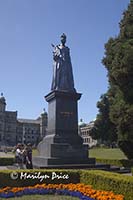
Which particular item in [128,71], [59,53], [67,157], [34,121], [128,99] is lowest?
[67,157]

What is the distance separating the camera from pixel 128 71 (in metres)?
23.3

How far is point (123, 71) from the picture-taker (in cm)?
2339

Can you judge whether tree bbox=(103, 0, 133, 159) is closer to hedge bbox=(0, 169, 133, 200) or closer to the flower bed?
hedge bbox=(0, 169, 133, 200)

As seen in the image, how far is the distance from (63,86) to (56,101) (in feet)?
5.68

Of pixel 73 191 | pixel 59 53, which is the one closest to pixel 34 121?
pixel 59 53

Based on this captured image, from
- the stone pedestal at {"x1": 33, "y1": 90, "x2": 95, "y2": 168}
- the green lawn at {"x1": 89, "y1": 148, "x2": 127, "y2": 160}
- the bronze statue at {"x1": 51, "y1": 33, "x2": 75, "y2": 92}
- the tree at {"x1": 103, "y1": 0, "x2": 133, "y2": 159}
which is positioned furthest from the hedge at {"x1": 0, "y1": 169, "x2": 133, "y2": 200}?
the green lawn at {"x1": 89, "y1": 148, "x2": 127, "y2": 160}

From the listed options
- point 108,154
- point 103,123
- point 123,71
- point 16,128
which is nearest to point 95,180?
point 123,71

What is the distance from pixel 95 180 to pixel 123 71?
12233mm

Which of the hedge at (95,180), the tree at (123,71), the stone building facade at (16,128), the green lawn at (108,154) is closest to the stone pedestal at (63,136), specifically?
the tree at (123,71)

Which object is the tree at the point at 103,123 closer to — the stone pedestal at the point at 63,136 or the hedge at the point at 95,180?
the stone pedestal at the point at 63,136

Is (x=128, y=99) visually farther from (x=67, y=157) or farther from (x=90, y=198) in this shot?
(x=90, y=198)

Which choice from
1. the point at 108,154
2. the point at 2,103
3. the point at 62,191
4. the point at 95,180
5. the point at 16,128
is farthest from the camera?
the point at 16,128

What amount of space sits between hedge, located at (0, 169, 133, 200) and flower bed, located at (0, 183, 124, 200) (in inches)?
11.6

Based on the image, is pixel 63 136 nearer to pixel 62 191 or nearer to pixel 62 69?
pixel 62 69
